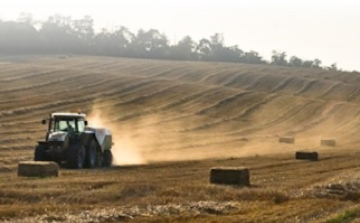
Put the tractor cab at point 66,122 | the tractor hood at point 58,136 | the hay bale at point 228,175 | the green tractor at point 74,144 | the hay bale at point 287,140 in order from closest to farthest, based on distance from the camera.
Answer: the hay bale at point 228,175
the green tractor at point 74,144
the tractor hood at point 58,136
the tractor cab at point 66,122
the hay bale at point 287,140

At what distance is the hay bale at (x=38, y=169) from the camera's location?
19469 millimetres

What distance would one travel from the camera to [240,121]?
5081 centimetres

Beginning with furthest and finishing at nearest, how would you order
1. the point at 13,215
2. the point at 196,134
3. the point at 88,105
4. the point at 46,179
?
the point at 88,105, the point at 196,134, the point at 46,179, the point at 13,215

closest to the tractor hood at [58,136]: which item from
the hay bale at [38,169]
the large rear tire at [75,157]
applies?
the large rear tire at [75,157]

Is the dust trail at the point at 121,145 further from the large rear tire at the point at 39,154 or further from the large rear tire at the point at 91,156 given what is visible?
the large rear tire at the point at 39,154

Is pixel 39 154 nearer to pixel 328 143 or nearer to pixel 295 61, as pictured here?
pixel 328 143

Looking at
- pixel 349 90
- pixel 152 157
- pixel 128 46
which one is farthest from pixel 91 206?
pixel 128 46

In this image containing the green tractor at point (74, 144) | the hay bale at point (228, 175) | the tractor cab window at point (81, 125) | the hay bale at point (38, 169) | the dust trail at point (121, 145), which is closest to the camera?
the hay bale at point (228, 175)

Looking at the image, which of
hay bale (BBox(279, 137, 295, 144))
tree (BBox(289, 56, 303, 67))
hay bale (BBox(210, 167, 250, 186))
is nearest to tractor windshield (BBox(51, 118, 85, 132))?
hay bale (BBox(210, 167, 250, 186))

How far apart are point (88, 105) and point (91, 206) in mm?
34245

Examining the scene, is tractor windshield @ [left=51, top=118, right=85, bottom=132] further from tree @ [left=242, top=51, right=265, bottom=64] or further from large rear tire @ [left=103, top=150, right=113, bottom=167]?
tree @ [left=242, top=51, right=265, bottom=64]

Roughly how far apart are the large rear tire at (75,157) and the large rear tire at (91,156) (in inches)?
29.6

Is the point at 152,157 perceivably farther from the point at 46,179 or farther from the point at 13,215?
the point at 13,215

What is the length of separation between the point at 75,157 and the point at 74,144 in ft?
2.88
